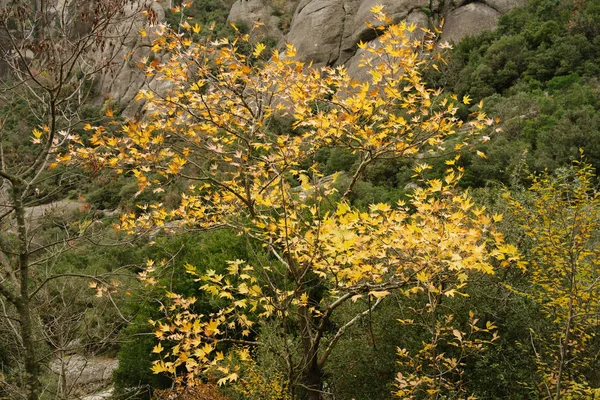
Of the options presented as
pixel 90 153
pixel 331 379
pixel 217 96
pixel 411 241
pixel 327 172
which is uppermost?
pixel 217 96

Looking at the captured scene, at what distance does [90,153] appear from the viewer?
4.19m

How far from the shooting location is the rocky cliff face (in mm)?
33812

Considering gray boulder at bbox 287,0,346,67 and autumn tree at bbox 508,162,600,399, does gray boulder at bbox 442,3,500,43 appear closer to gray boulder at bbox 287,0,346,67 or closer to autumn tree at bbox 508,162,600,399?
gray boulder at bbox 287,0,346,67

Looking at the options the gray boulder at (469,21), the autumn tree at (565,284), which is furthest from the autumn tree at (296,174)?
the gray boulder at (469,21)

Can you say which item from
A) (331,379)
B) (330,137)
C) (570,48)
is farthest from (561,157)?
(330,137)

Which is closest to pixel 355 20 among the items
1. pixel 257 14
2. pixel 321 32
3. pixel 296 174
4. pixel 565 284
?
pixel 321 32

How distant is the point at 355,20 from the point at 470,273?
35.4m

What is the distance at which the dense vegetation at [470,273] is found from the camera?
4961mm

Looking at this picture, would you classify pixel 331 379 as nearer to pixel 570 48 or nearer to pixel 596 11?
pixel 570 48

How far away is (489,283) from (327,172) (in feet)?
63.6

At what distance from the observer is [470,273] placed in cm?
716

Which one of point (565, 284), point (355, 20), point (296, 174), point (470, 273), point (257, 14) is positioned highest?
point (257, 14)

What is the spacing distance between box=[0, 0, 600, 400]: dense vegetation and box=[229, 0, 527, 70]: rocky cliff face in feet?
8.35

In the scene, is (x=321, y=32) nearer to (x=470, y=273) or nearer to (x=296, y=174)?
(x=470, y=273)
